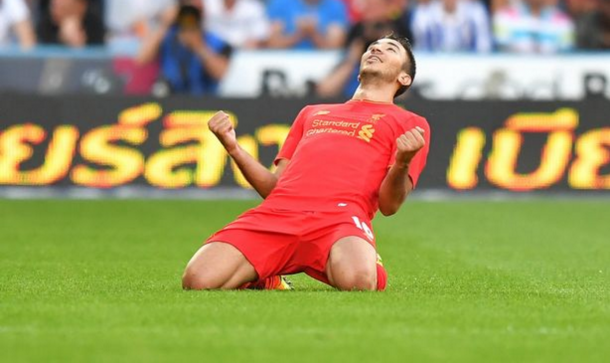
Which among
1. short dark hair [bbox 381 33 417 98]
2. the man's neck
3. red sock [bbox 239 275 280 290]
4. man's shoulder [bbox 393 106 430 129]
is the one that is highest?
short dark hair [bbox 381 33 417 98]

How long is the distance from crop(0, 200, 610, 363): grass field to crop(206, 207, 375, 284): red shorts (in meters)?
0.22

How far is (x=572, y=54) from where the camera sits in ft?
67.7

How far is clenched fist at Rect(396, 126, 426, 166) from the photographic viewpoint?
333 inches

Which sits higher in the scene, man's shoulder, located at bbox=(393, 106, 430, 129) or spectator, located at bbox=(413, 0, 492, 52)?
man's shoulder, located at bbox=(393, 106, 430, 129)

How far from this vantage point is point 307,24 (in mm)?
21219

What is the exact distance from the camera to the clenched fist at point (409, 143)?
846 centimetres

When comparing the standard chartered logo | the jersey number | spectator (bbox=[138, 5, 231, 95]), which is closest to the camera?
the jersey number

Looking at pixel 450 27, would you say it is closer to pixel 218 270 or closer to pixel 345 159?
pixel 345 159

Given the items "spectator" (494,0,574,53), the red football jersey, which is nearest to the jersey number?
the red football jersey

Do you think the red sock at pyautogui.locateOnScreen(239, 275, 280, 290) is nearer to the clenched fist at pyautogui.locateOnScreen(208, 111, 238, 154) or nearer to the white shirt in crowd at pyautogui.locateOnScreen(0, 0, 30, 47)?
the clenched fist at pyautogui.locateOnScreen(208, 111, 238, 154)

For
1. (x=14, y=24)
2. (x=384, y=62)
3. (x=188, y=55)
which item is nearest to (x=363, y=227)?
(x=384, y=62)

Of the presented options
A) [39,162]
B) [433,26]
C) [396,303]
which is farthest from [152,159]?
[396,303]

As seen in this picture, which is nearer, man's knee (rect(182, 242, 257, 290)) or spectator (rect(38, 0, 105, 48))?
man's knee (rect(182, 242, 257, 290))

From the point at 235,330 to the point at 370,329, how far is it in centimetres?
65
